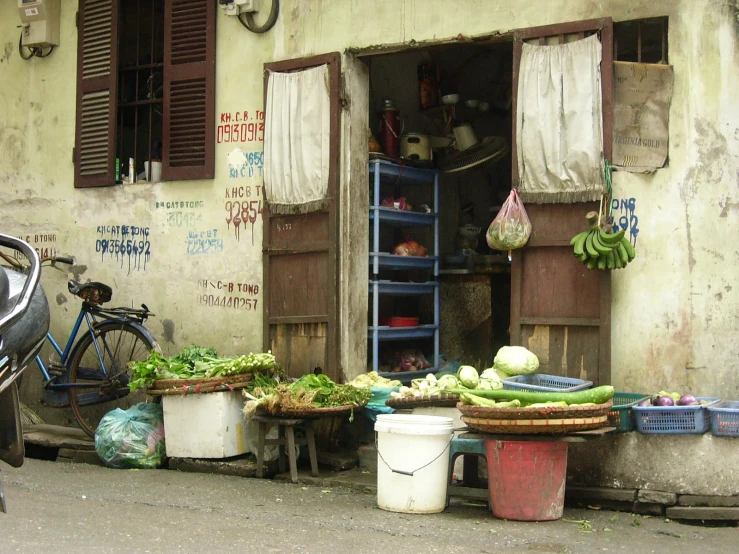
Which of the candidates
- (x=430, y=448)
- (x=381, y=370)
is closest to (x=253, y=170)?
(x=381, y=370)

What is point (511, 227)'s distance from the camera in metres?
7.46

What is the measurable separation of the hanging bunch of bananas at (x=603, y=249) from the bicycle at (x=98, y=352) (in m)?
4.09

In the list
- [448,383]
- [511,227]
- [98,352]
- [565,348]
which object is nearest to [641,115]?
[511,227]

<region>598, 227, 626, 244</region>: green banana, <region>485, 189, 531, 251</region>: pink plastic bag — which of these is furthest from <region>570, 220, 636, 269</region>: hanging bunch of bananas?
<region>485, 189, 531, 251</region>: pink plastic bag

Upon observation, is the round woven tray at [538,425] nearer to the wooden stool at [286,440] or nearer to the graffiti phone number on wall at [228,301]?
the wooden stool at [286,440]

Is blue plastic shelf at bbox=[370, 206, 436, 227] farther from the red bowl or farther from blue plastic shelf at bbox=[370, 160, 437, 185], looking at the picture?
the red bowl

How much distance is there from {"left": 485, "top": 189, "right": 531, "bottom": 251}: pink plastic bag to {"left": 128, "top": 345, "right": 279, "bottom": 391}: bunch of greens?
7.52ft

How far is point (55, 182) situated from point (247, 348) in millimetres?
3163

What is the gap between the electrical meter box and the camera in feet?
33.8

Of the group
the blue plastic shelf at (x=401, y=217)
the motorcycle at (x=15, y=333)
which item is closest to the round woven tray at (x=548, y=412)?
the motorcycle at (x=15, y=333)

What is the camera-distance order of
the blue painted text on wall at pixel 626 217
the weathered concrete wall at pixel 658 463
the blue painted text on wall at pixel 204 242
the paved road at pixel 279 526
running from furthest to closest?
1. the blue painted text on wall at pixel 204 242
2. the blue painted text on wall at pixel 626 217
3. the weathered concrete wall at pixel 658 463
4. the paved road at pixel 279 526

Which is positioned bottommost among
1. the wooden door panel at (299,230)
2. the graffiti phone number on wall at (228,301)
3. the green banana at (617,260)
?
the graffiti phone number on wall at (228,301)

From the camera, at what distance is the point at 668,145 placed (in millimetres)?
7145

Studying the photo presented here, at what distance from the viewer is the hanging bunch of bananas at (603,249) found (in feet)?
22.8
